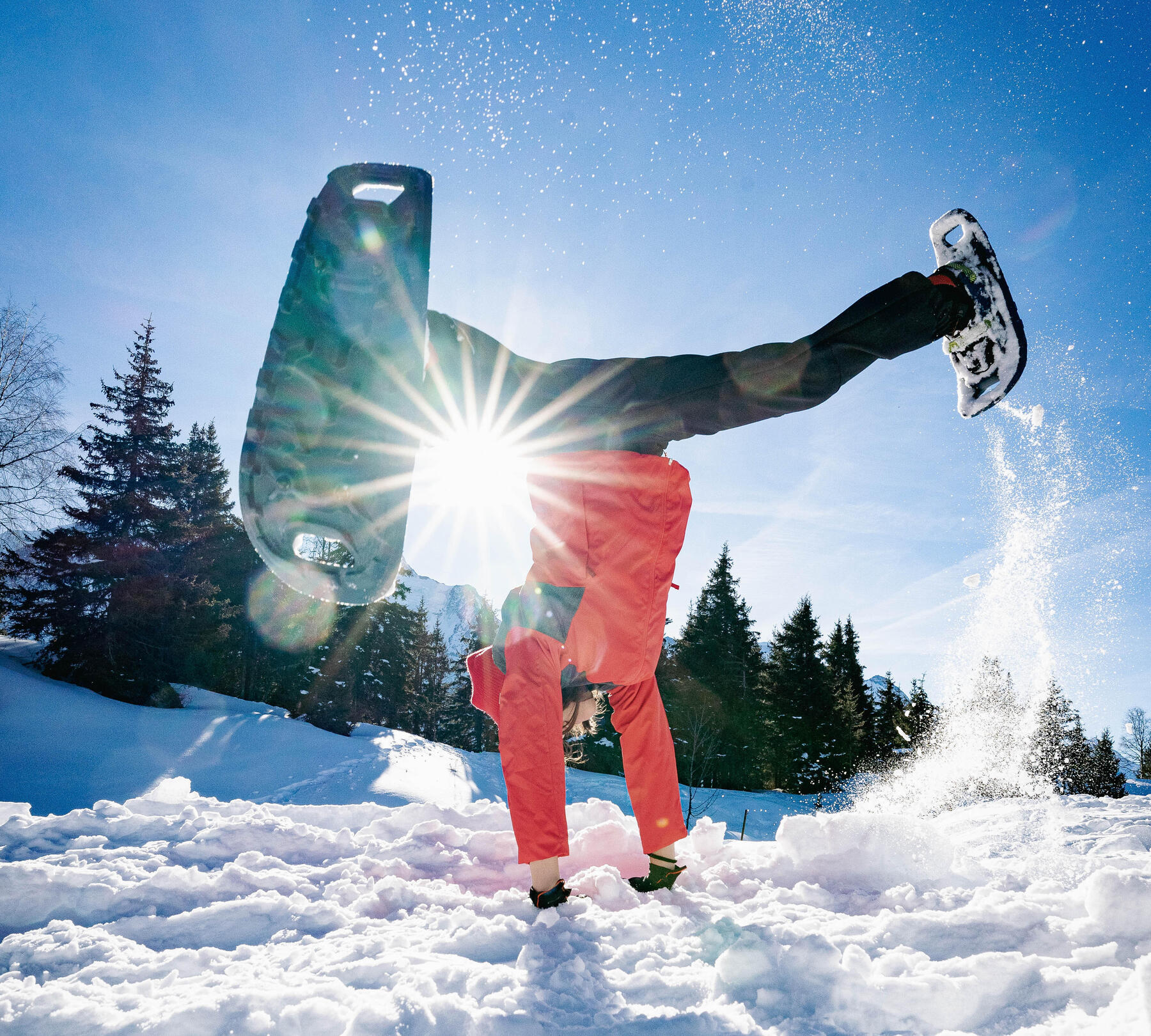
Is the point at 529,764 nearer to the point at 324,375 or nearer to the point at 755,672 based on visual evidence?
the point at 324,375

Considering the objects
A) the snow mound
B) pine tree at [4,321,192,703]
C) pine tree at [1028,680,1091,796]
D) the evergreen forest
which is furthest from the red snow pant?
pine tree at [1028,680,1091,796]

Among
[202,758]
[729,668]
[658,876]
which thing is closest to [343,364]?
[658,876]

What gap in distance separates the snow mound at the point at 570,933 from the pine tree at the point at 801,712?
2084 centimetres

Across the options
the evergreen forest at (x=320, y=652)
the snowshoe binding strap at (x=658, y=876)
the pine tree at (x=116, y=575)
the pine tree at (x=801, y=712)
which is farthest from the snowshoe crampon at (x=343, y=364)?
the pine tree at (x=801, y=712)

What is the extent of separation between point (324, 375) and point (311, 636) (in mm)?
23452

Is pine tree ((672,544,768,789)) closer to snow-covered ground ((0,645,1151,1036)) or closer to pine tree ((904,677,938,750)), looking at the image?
pine tree ((904,677,938,750))

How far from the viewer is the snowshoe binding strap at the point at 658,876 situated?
1.71 metres

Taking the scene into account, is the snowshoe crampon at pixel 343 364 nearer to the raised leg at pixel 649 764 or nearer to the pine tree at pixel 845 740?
the raised leg at pixel 649 764

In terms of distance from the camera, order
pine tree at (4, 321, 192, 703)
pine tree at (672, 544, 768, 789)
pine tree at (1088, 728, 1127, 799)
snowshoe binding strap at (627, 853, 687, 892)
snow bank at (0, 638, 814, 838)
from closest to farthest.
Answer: snowshoe binding strap at (627, 853, 687, 892), snow bank at (0, 638, 814, 838), pine tree at (4, 321, 192, 703), pine tree at (672, 544, 768, 789), pine tree at (1088, 728, 1127, 799)

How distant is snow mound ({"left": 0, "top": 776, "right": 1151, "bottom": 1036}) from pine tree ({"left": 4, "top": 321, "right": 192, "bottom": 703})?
14328 mm

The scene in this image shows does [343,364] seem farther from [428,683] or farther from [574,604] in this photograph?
[428,683]

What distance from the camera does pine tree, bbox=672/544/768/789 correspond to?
20188 mm

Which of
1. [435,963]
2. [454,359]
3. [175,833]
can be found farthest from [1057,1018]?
[175,833]

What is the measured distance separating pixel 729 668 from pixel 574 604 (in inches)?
817
